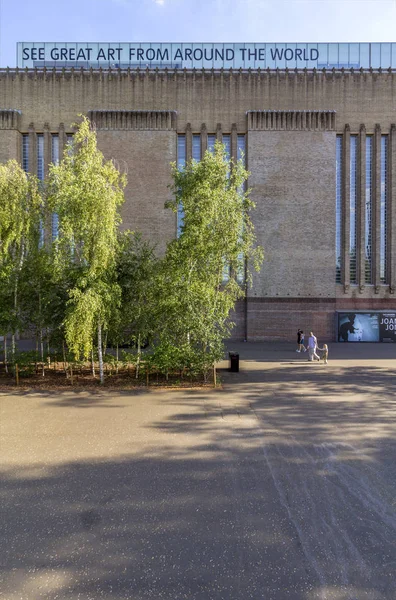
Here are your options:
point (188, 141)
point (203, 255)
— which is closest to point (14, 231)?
point (203, 255)

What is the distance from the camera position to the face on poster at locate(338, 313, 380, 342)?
85.1ft

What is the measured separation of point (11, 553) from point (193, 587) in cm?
201

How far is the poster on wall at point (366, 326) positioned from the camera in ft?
85.0

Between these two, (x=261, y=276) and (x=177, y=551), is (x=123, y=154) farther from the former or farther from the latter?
(x=177, y=551)

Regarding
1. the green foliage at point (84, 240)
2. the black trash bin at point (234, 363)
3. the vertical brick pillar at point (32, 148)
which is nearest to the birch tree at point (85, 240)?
the green foliage at point (84, 240)

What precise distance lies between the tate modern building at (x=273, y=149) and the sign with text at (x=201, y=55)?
4672 millimetres

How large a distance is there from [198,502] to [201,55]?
3422cm

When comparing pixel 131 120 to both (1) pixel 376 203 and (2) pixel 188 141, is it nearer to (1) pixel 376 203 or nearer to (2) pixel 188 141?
(2) pixel 188 141

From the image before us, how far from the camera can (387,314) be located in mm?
26031

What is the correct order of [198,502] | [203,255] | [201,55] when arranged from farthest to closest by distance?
[201,55], [203,255], [198,502]

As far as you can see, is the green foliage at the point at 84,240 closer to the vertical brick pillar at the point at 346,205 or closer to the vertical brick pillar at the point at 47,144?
the vertical brick pillar at the point at 47,144

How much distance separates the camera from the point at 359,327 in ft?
85.4

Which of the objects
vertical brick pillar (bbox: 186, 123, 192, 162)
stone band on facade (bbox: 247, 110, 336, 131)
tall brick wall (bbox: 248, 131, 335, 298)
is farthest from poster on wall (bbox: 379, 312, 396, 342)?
vertical brick pillar (bbox: 186, 123, 192, 162)

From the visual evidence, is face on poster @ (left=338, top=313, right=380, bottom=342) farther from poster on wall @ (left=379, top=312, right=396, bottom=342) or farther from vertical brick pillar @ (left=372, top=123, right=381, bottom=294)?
vertical brick pillar @ (left=372, top=123, right=381, bottom=294)
